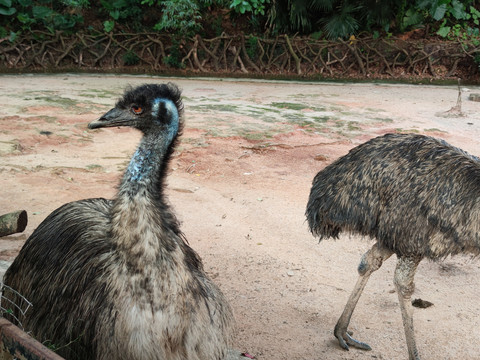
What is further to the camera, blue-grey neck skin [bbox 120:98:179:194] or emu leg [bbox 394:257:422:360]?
emu leg [bbox 394:257:422:360]

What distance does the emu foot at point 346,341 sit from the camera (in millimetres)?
3572

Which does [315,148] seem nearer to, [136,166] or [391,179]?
[391,179]

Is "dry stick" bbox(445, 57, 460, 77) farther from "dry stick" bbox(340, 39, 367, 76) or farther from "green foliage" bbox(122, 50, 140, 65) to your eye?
"green foliage" bbox(122, 50, 140, 65)

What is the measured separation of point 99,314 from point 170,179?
392 centimetres

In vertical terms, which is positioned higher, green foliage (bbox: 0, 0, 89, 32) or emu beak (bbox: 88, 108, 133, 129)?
green foliage (bbox: 0, 0, 89, 32)

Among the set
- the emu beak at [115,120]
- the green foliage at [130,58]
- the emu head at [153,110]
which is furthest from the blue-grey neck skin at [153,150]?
the green foliage at [130,58]

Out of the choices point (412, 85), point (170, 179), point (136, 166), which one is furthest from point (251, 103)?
point (136, 166)

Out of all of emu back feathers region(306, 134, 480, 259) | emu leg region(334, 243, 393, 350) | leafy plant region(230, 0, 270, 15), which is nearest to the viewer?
emu back feathers region(306, 134, 480, 259)

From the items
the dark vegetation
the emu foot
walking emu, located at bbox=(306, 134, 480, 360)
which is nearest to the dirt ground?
the emu foot

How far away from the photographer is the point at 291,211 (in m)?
5.58

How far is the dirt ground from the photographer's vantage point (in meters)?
3.79

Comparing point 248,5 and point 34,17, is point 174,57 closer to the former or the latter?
point 248,5

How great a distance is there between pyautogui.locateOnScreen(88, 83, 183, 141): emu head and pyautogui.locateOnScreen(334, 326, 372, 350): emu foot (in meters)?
1.82

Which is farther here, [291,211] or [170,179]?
[170,179]
